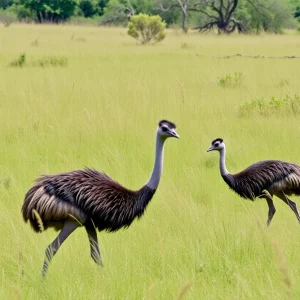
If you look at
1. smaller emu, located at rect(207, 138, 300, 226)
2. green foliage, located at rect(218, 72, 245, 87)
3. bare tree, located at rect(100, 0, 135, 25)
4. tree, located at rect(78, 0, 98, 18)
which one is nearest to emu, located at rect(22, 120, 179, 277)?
smaller emu, located at rect(207, 138, 300, 226)

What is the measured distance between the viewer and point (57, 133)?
29.9 feet

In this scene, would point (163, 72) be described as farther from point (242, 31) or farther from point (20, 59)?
point (242, 31)

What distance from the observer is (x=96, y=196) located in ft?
15.0

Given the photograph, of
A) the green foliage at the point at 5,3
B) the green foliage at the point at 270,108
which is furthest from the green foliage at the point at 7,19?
the green foliage at the point at 270,108

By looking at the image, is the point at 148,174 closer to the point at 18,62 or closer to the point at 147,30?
the point at 18,62

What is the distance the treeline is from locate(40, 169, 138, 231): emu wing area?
1646 inches

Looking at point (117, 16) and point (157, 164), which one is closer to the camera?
point (157, 164)

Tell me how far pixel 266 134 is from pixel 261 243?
444 centimetres

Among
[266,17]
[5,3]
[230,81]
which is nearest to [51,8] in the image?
[5,3]

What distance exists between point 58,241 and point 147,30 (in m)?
28.5

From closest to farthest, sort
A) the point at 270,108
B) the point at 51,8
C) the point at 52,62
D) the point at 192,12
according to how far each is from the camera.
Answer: the point at 270,108 → the point at 52,62 → the point at 192,12 → the point at 51,8

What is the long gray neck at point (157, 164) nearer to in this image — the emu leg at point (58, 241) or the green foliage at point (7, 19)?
the emu leg at point (58, 241)

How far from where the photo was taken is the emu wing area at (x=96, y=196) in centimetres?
450

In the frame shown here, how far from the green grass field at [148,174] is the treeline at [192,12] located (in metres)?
33.5
